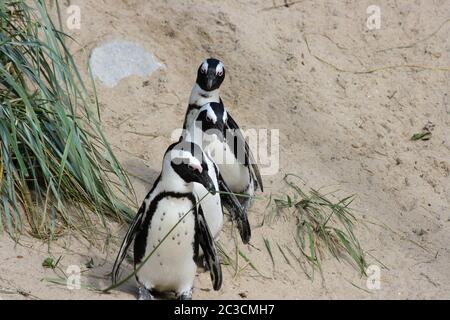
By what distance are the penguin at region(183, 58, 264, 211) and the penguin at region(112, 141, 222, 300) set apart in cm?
91

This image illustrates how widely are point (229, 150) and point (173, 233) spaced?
112 cm

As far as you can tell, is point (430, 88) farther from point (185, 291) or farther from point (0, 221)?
point (0, 221)

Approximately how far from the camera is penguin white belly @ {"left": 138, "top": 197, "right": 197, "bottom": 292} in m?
3.66

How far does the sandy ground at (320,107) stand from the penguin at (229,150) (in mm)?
138

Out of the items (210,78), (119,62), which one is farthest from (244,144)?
(119,62)

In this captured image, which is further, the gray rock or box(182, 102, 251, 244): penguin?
the gray rock

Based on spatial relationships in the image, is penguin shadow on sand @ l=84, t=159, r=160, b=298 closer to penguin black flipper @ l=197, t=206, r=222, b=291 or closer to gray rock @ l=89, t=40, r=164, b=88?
penguin black flipper @ l=197, t=206, r=222, b=291

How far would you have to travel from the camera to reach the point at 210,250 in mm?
3783

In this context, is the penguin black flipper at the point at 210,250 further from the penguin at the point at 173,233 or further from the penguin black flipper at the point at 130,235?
the penguin black flipper at the point at 130,235

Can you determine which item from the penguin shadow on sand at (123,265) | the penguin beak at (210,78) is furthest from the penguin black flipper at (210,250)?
the penguin beak at (210,78)

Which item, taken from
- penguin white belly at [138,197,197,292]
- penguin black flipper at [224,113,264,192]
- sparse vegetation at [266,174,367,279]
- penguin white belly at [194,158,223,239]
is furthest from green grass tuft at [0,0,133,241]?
sparse vegetation at [266,174,367,279]

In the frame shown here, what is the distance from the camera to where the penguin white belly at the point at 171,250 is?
3.66 metres

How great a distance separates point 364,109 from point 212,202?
67.2 inches

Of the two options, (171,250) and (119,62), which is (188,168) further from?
(119,62)
